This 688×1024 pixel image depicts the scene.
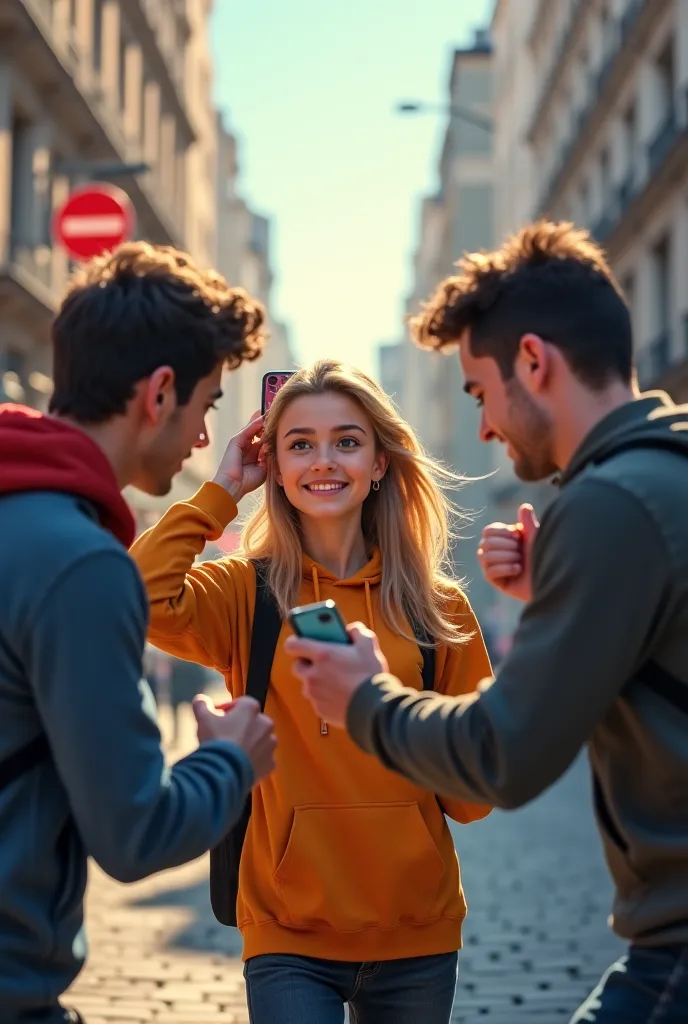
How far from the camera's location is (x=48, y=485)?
2.41m

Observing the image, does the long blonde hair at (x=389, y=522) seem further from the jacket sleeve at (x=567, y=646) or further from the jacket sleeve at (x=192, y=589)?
Result: the jacket sleeve at (x=567, y=646)

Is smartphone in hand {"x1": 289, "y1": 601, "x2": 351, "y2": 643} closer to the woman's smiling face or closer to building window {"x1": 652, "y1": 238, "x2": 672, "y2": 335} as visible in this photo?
the woman's smiling face

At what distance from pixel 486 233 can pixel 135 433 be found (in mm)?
66019

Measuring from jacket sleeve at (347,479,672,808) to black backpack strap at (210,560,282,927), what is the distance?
4.00 ft

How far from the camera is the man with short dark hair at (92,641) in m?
2.23

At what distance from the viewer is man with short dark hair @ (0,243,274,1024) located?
2.23 metres

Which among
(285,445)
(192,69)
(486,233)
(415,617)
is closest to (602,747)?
(415,617)

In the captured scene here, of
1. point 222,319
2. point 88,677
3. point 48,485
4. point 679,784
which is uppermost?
point 222,319

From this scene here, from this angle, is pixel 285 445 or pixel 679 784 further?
pixel 285 445

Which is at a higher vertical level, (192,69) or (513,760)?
(192,69)

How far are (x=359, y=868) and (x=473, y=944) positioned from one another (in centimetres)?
418

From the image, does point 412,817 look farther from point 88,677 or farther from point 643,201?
point 643,201

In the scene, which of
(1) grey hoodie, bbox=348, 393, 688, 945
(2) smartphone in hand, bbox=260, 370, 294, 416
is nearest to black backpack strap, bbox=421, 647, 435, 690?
(2) smartphone in hand, bbox=260, 370, 294, 416

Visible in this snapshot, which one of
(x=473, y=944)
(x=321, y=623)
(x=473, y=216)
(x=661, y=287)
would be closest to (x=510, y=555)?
(x=321, y=623)
